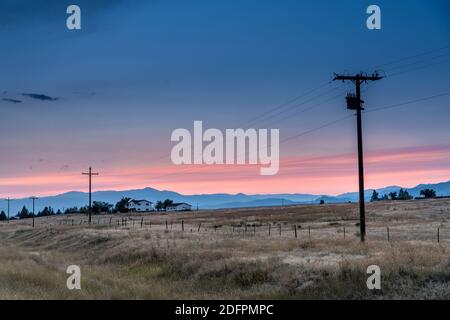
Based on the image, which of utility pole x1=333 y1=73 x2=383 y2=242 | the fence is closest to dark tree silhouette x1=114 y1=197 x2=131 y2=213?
the fence

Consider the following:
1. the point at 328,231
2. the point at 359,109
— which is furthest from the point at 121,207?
the point at 359,109

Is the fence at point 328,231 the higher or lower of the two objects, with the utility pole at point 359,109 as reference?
lower

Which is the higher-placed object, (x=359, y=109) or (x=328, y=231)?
(x=359, y=109)

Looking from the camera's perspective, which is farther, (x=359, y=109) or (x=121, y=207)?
(x=121, y=207)

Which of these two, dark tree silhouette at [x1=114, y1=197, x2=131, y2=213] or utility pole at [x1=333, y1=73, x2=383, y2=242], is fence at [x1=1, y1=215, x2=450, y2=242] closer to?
utility pole at [x1=333, y1=73, x2=383, y2=242]

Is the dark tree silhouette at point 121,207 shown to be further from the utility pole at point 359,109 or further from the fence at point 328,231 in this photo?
the utility pole at point 359,109

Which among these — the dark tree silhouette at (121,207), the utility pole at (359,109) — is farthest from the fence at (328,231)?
the dark tree silhouette at (121,207)

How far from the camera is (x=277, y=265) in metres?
20.3

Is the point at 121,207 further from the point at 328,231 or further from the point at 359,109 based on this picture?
A: the point at 359,109

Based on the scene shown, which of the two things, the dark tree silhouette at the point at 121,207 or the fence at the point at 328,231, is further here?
the dark tree silhouette at the point at 121,207
